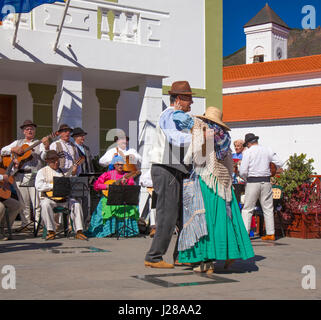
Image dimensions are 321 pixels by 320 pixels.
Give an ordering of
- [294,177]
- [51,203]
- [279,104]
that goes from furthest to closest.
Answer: [279,104]
[294,177]
[51,203]

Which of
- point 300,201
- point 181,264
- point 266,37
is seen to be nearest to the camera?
point 181,264

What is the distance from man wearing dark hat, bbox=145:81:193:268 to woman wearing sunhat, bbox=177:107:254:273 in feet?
0.72

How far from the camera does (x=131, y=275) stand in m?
6.91

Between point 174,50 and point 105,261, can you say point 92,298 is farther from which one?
point 174,50

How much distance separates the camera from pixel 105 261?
805cm

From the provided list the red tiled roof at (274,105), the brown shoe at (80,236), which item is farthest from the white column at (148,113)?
the red tiled roof at (274,105)

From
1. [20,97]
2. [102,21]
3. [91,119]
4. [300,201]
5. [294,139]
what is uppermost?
[102,21]

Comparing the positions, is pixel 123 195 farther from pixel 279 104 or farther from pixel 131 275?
pixel 279 104

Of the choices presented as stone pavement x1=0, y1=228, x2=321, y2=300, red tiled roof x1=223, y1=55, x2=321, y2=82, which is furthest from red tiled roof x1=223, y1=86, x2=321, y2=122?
stone pavement x1=0, y1=228, x2=321, y2=300

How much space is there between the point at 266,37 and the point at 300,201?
232 feet

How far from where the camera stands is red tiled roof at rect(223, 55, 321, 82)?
48.1 m

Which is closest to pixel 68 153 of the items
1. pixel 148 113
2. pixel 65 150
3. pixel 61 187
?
pixel 65 150

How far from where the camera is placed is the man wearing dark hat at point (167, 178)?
24.2 ft

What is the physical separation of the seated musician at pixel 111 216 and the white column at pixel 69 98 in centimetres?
203
